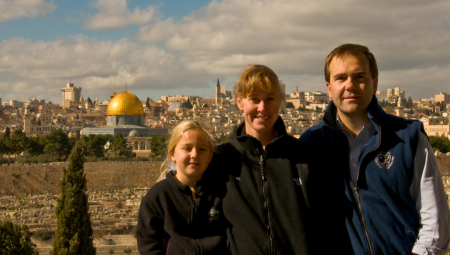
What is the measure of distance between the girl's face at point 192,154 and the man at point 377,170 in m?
0.69

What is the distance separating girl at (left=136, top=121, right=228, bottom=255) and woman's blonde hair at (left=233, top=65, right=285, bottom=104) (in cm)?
37

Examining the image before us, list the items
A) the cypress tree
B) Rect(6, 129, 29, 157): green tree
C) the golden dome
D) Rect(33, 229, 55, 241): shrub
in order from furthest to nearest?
1. the golden dome
2. Rect(6, 129, 29, 157): green tree
3. Rect(33, 229, 55, 241): shrub
4. the cypress tree

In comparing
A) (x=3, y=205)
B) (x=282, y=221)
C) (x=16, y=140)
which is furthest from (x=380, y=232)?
(x=16, y=140)

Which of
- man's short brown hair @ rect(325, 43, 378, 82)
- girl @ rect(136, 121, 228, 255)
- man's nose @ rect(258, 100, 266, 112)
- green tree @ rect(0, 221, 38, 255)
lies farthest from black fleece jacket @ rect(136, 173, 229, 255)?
green tree @ rect(0, 221, 38, 255)

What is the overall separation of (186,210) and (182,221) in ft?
0.22

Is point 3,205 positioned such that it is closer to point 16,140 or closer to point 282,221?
point 16,140

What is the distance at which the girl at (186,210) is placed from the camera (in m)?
2.33

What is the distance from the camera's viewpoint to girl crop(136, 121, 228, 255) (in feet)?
7.63

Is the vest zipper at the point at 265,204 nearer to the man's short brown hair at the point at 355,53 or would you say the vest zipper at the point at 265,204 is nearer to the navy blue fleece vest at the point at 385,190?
the navy blue fleece vest at the point at 385,190

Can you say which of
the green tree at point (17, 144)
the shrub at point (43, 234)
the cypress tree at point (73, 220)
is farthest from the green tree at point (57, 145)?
the cypress tree at point (73, 220)

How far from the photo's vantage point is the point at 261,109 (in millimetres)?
2324

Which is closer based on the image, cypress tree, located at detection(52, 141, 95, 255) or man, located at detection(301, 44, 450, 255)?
man, located at detection(301, 44, 450, 255)

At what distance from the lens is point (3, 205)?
57.1 ft

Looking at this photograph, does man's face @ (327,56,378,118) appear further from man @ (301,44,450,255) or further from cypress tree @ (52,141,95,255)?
cypress tree @ (52,141,95,255)
